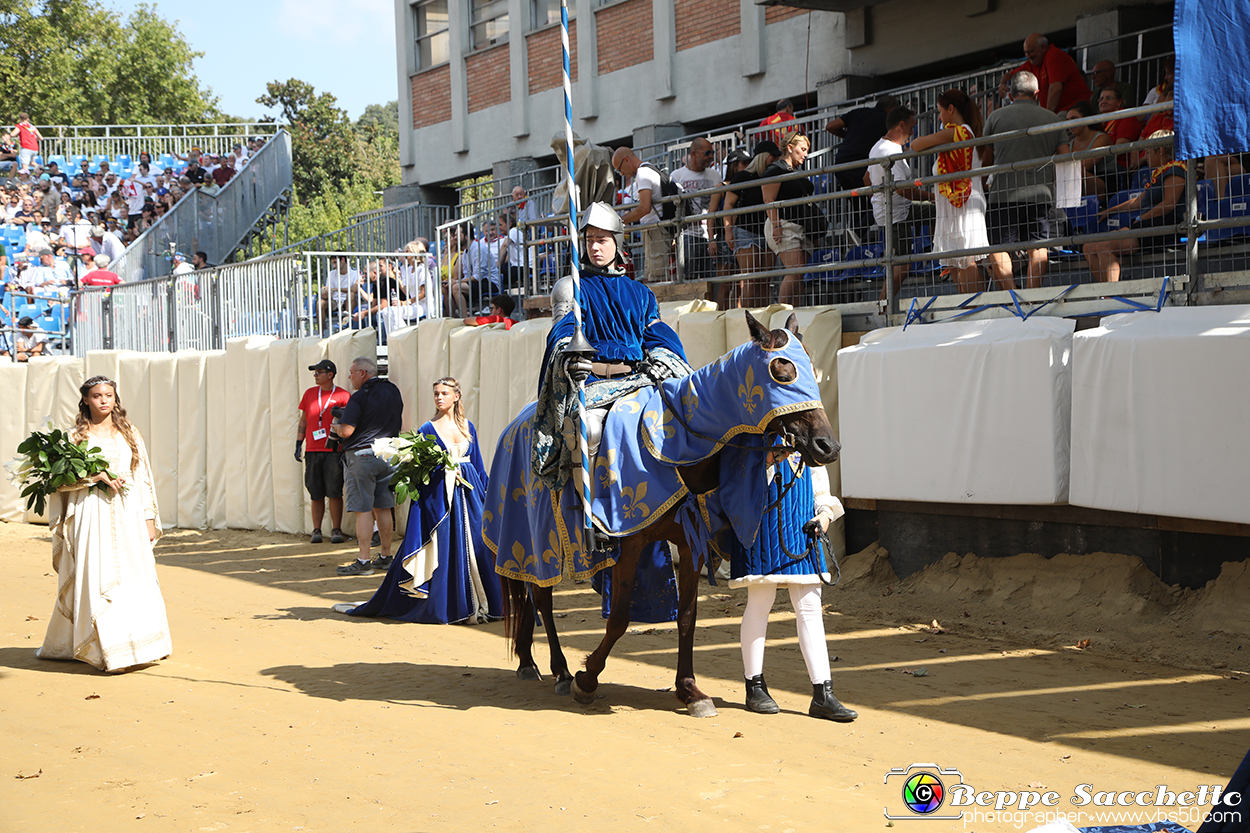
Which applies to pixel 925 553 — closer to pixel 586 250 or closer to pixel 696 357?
pixel 696 357

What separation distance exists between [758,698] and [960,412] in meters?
3.26

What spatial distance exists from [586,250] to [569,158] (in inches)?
31.2

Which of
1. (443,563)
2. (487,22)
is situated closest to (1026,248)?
(443,563)

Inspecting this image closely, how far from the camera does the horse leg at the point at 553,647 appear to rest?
7207 mm

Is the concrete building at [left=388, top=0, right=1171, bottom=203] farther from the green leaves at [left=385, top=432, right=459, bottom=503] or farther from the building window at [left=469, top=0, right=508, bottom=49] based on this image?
the green leaves at [left=385, top=432, right=459, bottom=503]

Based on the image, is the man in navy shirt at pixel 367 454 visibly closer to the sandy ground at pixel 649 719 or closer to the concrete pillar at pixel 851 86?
the sandy ground at pixel 649 719

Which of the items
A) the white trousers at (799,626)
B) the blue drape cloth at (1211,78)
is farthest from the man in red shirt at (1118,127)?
the white trousers at (799,626)

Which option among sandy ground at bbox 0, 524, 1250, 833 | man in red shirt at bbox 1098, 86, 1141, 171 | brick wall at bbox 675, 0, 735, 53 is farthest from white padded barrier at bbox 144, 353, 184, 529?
man in red shirt at bbox 1098, 86, 1141, 171

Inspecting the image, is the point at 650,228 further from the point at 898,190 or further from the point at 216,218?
the point at 216,218

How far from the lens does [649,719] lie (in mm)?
6512

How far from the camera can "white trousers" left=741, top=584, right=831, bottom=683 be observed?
645 cm

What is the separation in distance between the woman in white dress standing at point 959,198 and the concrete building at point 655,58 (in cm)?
439

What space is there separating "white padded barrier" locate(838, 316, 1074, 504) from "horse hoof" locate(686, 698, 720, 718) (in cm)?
319

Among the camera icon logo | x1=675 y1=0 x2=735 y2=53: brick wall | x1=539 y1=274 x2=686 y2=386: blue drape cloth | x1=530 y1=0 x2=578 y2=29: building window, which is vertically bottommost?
the camera icon logo
